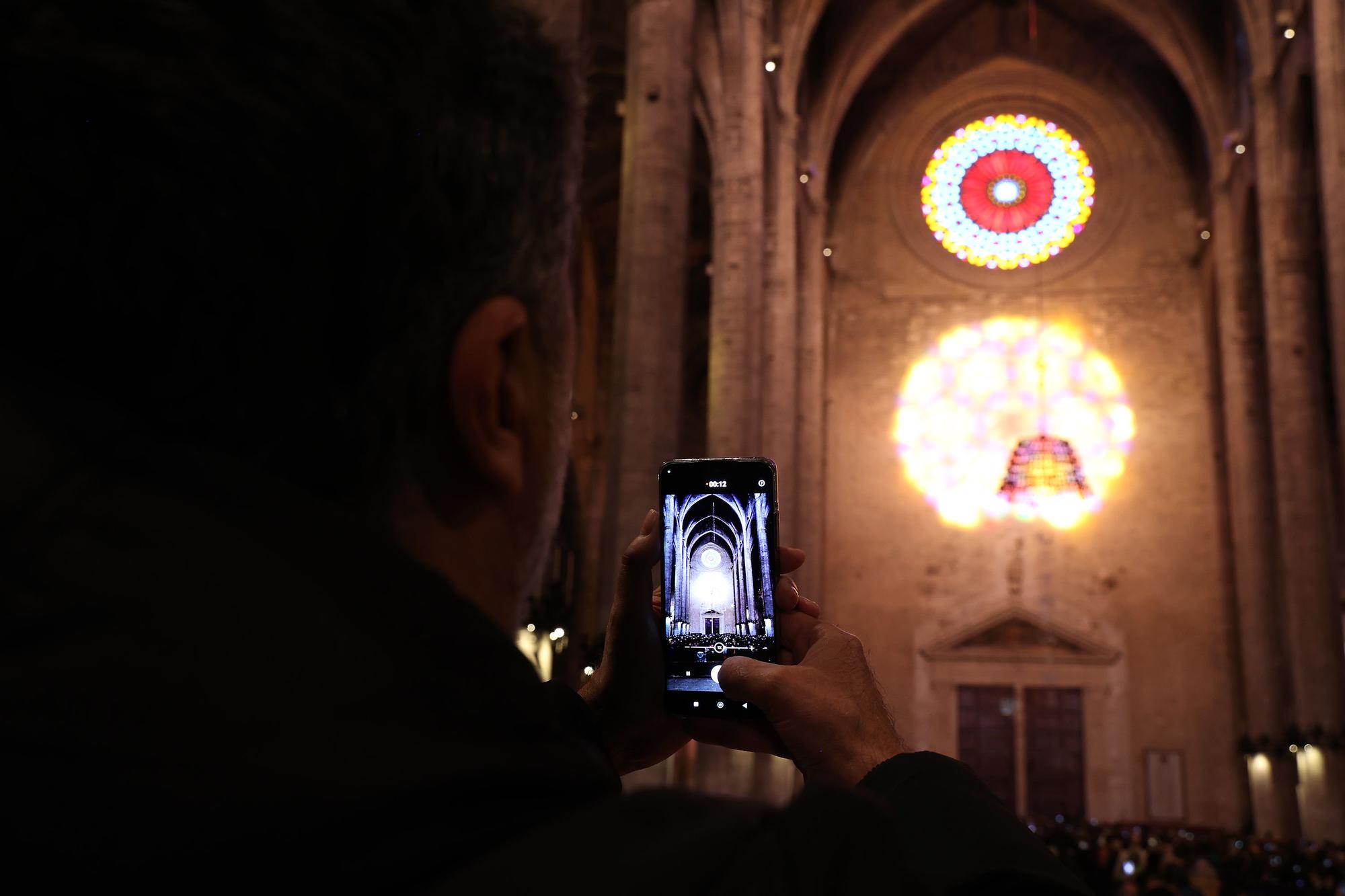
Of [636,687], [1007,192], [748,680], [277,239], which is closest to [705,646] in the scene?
[636,687]

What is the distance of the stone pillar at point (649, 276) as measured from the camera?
398 inches

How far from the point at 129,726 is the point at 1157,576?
2366 centimetres

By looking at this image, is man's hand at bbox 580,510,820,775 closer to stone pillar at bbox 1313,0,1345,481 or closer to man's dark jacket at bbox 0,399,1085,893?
man's dark jacket at bbox 0,399,1085,893

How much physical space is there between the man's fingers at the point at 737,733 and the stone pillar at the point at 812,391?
18828 millimetres

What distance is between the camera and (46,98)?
59 centimetres

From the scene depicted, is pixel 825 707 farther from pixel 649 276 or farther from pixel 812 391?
pixel 812 391

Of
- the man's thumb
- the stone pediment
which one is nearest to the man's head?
the man's thumb

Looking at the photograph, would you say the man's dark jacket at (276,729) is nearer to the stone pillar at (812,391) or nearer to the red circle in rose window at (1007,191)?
the stone pillar at (812,391)

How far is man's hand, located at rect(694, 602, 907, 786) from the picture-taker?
0.92 metres

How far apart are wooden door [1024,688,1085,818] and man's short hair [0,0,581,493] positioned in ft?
75.1

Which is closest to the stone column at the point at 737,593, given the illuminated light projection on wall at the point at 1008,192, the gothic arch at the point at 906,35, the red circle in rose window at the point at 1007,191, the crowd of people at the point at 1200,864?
the crowd of people at the point at 1200,864

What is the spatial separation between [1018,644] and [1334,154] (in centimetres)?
1127

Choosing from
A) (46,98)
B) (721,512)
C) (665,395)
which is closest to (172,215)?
(46,98)

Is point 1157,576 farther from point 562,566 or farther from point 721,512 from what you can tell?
point 721,512
